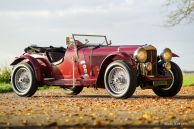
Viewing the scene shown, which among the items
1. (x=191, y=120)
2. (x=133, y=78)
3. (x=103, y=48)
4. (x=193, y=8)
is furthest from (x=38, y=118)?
(x=193, y=8)

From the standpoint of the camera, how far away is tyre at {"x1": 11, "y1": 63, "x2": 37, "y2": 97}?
15.0m

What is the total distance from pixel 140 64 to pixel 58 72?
9.85 ft

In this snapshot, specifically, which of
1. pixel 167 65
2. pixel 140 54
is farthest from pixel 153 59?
pixel 140 54

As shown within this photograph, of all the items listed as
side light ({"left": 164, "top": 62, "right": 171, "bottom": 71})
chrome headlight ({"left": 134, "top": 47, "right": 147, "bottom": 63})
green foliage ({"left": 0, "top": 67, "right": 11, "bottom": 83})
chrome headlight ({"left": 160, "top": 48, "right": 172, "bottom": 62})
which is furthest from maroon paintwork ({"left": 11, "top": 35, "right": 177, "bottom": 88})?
green foliage ({"left": 0, "top": 67, "right": 11, "bottom": 83})

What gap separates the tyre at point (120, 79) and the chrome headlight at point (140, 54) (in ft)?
1.18

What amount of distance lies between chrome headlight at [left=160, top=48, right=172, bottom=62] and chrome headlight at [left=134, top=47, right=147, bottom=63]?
1.09 m

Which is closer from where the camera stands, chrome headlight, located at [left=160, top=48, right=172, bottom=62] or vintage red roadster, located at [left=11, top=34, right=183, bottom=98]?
vintage red roadster, located at [left=11, top=34, right=183, bottom=98]

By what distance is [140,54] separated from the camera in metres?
12.8

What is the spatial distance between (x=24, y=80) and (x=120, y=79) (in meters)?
3.74

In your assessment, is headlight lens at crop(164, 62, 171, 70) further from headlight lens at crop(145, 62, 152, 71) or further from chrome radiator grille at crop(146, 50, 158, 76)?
headlight lens at crop(145, 62, 152, 71)

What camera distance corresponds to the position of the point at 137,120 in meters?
8.20

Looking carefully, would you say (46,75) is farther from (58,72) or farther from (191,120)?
Result: (191,120)

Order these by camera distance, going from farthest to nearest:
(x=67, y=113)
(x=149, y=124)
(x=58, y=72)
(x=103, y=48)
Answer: (x=58, y=72)
(x=103, y=48)
(x=67, y=113)
(x=149, y=124)

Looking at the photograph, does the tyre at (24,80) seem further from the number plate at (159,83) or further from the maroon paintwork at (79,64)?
the number plate at (159,83)
